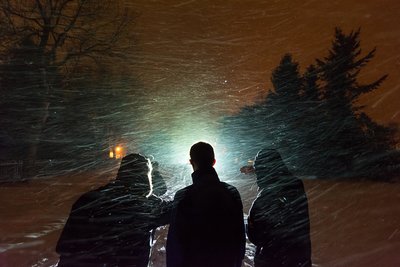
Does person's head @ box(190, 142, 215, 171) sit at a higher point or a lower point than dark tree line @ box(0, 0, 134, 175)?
lower

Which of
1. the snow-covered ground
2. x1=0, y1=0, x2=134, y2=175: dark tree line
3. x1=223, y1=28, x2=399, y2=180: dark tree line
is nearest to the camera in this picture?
the snow-covered ground

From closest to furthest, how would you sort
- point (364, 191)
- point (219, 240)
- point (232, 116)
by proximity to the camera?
point (219, 240)
point (232, 116)
point (364, 191)

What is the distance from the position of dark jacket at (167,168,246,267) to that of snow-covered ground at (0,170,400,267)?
2.73 m

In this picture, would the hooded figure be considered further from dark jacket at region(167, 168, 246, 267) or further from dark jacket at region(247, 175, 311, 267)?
dark jacket at region(167, 168, 246, 267)

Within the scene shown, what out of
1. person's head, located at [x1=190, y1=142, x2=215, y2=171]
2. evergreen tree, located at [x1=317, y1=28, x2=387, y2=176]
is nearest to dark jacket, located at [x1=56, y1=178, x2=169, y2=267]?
person's head, located at [x1=190, y1=142, x2=215, y2=171]

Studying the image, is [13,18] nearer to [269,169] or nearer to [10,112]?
[10,112]

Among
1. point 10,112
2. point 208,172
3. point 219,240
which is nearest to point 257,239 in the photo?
point 219,240

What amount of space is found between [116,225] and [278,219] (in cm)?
105

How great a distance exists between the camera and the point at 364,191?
34.0 feet

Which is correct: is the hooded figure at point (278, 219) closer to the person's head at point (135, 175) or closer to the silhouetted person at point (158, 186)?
the person's head at point (135, 175)

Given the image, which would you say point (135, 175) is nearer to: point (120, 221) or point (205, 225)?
point (120, 221)

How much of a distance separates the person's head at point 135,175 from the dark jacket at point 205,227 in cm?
26

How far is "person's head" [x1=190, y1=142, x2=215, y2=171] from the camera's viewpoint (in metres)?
2.32

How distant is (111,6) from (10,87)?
2752 mm
